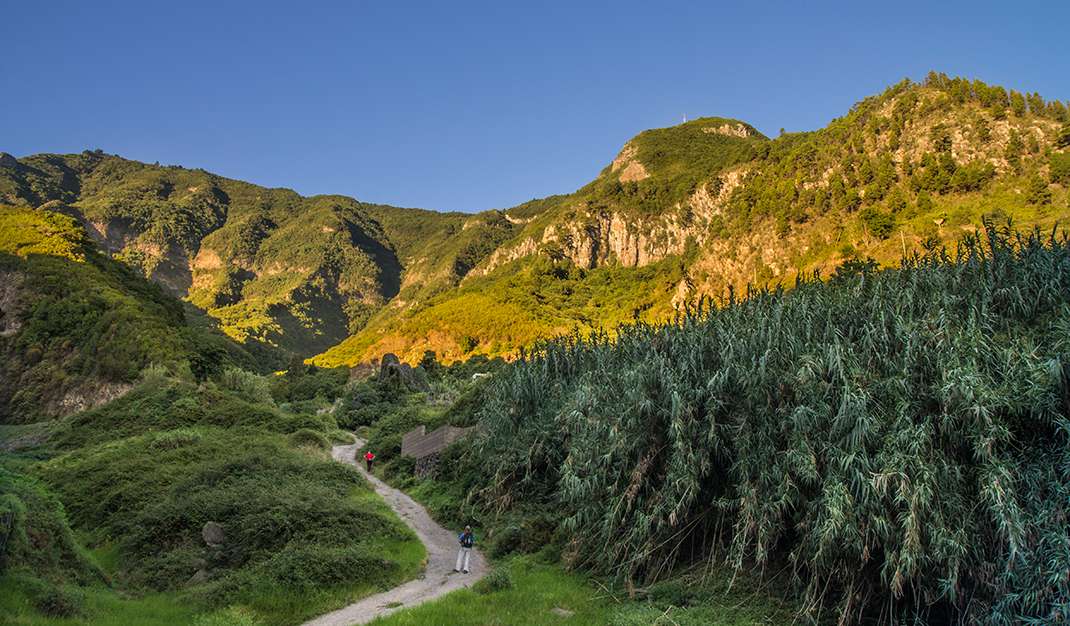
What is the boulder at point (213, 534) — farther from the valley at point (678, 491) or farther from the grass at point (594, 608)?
the grass at point (594, 608)

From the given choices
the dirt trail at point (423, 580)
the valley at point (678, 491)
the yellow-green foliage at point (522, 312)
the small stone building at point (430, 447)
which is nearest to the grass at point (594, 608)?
the valley at point (678, 491)

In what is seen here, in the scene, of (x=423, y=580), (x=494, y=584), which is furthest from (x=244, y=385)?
(x=494, y=584)

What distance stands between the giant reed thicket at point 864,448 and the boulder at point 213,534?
1449cm

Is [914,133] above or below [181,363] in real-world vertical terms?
above

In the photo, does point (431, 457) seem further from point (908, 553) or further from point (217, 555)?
point (908, 553)

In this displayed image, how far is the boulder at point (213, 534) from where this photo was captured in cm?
2405

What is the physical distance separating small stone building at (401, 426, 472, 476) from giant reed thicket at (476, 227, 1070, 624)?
2025cm

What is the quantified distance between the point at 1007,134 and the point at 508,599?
3608 inches

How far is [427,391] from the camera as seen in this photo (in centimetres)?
9406

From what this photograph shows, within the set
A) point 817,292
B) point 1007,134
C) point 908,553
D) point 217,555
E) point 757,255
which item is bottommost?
point 217,555

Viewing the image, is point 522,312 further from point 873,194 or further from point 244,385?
point 873,194

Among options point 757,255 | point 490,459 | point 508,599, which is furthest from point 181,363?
point 757,255

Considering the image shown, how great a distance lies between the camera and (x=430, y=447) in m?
44.4

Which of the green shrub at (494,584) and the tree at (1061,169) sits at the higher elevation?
the tree at (1061,169)
